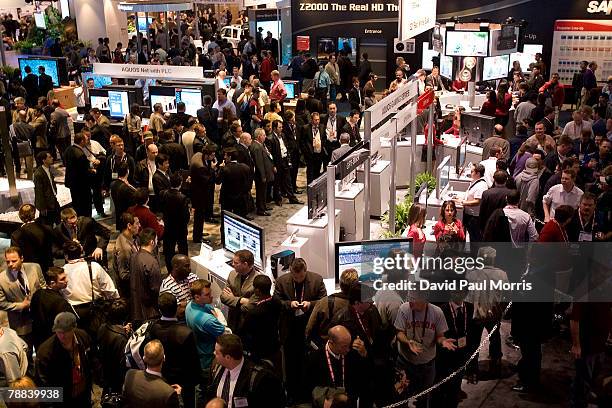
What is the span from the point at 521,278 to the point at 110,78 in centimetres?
981

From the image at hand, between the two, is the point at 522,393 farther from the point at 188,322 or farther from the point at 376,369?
the point at 188,322

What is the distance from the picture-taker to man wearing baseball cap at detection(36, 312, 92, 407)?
460 cm

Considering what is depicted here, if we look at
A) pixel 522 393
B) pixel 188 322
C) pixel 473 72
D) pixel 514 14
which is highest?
pixel 514 14

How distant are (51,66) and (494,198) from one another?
12539 millimetres

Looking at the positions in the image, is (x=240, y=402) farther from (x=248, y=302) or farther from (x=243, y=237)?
(x=243, y=237)

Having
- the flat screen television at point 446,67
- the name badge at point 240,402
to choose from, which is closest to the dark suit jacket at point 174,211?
the name badge at point 240,402

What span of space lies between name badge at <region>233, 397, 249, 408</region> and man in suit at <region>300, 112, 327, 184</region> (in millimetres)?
6591

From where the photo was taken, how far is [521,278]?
21.7 ft

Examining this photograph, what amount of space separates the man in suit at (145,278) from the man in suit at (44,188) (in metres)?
2.61

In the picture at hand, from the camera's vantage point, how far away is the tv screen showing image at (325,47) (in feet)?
63.7

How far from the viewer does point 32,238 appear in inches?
261

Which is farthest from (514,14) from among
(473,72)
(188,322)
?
(188,322)

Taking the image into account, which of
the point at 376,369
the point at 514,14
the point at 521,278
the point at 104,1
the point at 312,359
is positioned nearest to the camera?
the point at 312,359

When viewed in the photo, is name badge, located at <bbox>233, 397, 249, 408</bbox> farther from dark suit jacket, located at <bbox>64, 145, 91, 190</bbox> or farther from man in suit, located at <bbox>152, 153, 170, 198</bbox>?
dark suit jacket, located at <bbox>64, 145, 91, 190</bbox>
